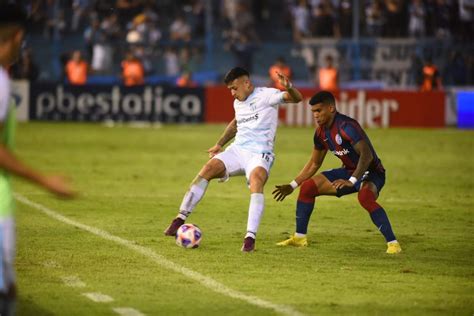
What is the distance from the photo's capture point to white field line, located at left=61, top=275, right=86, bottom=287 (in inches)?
343

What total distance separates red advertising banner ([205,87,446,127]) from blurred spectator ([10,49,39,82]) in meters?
5.76

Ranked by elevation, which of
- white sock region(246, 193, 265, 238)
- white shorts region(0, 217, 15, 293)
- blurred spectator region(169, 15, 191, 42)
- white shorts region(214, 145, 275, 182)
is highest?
blurred spectator region(169, 15, 191, 42)

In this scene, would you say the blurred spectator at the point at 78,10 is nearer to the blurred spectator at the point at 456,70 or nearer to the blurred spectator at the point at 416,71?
the blurred spectator at the point at 416,71

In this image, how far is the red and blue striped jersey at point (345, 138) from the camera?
10.8 m

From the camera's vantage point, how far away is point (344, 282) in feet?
29.6

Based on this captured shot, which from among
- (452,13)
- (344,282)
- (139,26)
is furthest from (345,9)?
(344,282)

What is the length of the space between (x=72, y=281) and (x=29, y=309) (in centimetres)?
120

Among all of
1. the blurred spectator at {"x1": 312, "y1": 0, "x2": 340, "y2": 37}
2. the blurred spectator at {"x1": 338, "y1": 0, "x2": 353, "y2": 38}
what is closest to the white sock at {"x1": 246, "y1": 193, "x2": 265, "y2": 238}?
the blurred spectator at {"x1": 338, "y1": 0, "x2": 353, "y2": 38}

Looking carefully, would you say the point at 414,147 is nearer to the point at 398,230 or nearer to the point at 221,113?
the point at 221,113

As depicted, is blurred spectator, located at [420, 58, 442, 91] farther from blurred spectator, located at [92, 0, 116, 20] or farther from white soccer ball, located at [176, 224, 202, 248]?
white soccer ball, located at [176, 224, 202, 248]

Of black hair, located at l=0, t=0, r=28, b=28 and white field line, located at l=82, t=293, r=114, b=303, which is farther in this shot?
white field line, located at l=82, t=293, r=114, b=303

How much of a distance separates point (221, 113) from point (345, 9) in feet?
17.0

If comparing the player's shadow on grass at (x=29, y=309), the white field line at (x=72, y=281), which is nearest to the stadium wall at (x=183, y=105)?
the white field line at (x=72, y=281)

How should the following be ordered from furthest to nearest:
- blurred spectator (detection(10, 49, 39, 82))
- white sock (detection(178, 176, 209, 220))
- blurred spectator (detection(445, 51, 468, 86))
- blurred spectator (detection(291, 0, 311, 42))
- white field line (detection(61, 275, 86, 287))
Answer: blurred spectator (detection(291, 0, 311, 42)) → blurred spectator (detection(10, 49, 39, 82)) → blurred spectator (detection(445, 51, 468, 86)) → white sock (detection(178, 176, 209, 220)) → white field line (detection(61, 275, 86, 287))
